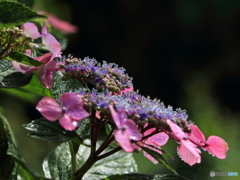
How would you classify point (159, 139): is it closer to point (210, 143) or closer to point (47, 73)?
point (210, 143)

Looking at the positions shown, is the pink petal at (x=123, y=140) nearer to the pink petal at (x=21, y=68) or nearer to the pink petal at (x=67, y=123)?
the pink petal at (x=67, y=123)

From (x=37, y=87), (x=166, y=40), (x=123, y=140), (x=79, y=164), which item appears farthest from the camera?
(x=166, y=40)

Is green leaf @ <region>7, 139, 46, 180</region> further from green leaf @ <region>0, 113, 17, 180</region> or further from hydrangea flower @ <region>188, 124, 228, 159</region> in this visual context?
hydrangea flower @ <region>188, 124, 228, 159</region>

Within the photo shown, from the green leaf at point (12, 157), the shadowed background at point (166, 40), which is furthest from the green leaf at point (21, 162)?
the shadowed background at point (166, 40)

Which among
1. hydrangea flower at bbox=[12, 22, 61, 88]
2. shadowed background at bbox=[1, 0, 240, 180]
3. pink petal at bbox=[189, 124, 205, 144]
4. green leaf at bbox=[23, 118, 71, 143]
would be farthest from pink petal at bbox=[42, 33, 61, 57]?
shadowed background at bbox=[1, 0, 240, 180]

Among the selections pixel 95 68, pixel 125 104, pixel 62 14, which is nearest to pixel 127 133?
pixel 125 104

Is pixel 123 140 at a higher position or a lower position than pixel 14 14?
lower

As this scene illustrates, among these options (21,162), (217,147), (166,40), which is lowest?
(21,162)

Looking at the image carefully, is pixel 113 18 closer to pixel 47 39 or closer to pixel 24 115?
pixel 24 115

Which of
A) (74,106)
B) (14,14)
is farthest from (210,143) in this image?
(14,14)
